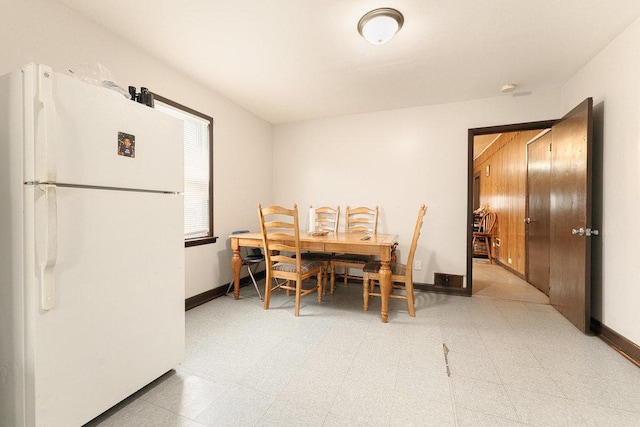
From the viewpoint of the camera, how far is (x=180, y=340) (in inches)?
67.4

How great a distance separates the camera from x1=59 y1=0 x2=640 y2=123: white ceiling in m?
1.81

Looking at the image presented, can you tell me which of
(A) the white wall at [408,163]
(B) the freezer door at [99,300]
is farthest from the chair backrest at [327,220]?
(B) the freezer door at [99,300]

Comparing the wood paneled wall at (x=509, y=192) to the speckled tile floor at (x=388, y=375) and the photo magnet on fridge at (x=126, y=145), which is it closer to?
A: the speckled tile floor at (x=388, y=375)

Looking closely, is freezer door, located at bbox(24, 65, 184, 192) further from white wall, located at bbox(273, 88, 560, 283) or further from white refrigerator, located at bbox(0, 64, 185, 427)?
white wall, located at bbox(273, 88, 560, 283)

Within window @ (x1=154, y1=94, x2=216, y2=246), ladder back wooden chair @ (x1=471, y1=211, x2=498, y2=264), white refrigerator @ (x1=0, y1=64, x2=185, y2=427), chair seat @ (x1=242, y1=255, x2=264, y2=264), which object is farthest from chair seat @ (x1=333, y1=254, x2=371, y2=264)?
ladder back wooden chair @ (x1=471, y1=211, x2=498, y2=264)

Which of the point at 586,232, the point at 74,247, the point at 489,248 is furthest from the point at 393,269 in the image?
the point at 489,248

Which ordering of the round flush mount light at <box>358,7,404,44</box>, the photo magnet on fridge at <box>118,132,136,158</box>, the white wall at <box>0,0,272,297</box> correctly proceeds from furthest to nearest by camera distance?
the round flush mount light at <box>358,7,404,44</box>, the white wall at <box>0,0,272,297</box>, the photo magnet on fridge at <box>118,132,136,158</box>

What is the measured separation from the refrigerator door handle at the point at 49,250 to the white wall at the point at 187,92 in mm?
1229

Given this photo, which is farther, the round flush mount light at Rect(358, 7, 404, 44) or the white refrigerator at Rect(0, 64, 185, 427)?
the round flush mount light at Rect(358, 7, 404, 44)

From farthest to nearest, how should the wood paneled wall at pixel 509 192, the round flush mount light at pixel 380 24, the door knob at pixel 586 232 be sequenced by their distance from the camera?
the wood paneled wall at pixel 509 192 < the door knob at pixel 586 232 < the round flush mount light at pixel 380 24

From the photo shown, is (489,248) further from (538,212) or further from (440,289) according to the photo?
(440,289)

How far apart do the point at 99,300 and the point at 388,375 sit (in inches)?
66.1

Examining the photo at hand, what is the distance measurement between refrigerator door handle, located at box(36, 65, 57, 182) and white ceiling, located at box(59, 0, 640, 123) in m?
1.13

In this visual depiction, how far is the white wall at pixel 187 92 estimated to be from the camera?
1.68 meters
